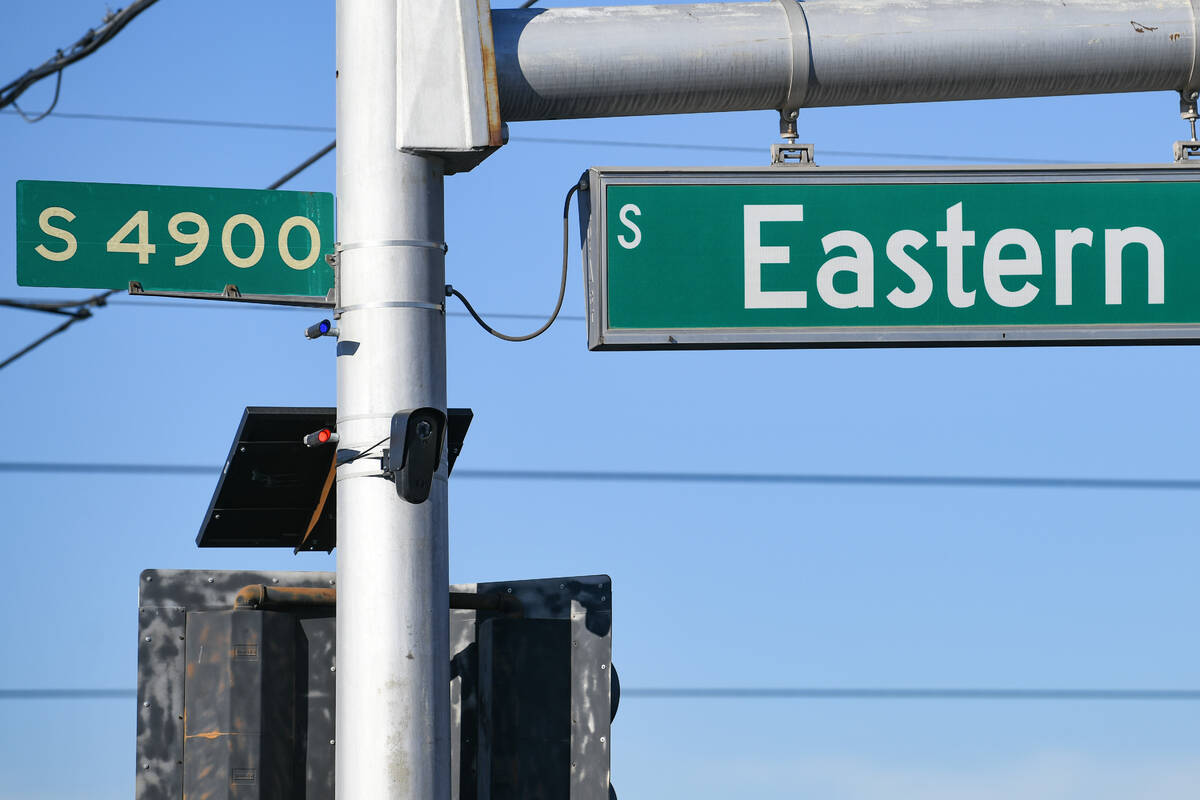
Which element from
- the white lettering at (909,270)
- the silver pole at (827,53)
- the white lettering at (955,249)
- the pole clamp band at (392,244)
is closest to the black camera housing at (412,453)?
the pole clamp band at (392,244)

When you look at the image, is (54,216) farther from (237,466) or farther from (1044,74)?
(1044,74)

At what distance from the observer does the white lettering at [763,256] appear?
17.0 ft

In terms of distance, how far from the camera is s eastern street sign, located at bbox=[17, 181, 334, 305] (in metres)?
5.28

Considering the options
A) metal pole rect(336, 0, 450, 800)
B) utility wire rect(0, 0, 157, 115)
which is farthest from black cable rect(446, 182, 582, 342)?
utility wire rect(0, 0, 157, 115)

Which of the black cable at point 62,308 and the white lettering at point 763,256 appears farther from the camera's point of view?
the black cable at point 62,308

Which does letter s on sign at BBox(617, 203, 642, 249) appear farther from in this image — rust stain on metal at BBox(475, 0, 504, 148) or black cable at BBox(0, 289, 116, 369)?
black cable at BBox(0, 289, 116, 369)

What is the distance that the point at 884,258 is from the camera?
5.24 meters

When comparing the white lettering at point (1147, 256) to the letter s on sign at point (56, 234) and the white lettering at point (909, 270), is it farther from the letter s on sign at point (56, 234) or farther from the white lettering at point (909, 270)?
the letter s on sign at point (56, 234)

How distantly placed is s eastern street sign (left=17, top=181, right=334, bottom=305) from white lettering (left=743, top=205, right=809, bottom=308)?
136 centimetres

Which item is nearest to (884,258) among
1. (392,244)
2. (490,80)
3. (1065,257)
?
(1065,257)

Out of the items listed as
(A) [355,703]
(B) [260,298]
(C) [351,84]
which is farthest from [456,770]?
(C) [351,84]

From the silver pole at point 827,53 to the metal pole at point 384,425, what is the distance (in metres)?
0.42

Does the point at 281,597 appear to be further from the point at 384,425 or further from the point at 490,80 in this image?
the point at 490,80

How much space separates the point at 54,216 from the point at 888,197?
8.86ft
